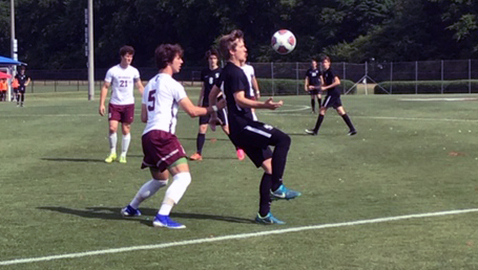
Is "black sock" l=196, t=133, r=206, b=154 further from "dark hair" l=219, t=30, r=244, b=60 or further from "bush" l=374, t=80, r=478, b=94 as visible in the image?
"bush" l=374, t=80, r=478, b=94

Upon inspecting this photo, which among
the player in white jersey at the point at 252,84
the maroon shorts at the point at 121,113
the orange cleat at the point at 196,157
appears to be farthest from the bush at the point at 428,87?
the player in white jersey at the point at 252,84

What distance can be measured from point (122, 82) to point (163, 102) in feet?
18.4

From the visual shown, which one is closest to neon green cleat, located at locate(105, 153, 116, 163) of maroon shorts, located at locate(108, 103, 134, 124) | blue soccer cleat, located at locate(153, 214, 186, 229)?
maroon shorts, located at locate(108, 103, 134, 124)

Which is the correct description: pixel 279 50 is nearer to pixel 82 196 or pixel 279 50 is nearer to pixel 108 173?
pixel 108 173

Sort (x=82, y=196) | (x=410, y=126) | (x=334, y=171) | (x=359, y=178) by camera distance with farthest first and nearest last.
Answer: (x=410, y=126)
(x=334, y=171)
(x=359, y=178)
(x=82, y=196)

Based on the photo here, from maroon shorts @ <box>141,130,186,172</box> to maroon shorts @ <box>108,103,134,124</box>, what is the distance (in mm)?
5697

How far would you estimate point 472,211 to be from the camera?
857 centimetres

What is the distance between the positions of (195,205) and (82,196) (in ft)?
5.41

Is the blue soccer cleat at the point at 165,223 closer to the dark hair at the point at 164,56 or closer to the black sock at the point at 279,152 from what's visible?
the black sock at the point at 279,152

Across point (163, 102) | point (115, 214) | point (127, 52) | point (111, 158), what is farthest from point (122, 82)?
point (163, 102)

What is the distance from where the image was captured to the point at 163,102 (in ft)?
26.3

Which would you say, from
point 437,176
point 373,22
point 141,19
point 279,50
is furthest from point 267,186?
point 141,19

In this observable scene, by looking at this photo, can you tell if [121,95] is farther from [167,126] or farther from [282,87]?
[282,87]

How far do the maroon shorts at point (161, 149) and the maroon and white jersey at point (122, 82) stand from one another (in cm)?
563
